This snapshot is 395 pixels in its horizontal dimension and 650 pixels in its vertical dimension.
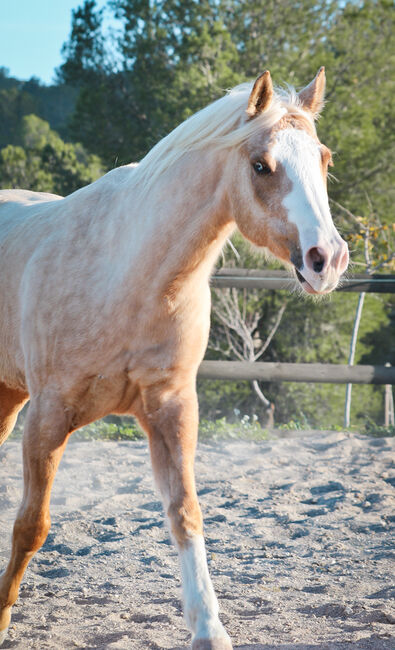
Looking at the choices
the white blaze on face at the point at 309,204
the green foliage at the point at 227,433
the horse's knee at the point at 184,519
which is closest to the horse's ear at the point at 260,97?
the white blaze on face at the point at 309,204

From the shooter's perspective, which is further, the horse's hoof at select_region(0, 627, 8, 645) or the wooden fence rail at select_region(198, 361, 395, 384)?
the wooden fence rail at select_region(198, 361, 395, 384)

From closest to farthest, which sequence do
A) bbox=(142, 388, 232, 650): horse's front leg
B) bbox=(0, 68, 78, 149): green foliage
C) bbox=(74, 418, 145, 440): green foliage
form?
bbox=(142, 388, 232, 650): horse's front leg, bbox=(74, 418, 145, 440): green foliage, bbox=(0, 68, 78, 149): green foliage

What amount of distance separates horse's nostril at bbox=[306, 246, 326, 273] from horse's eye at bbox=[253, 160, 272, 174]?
32 cm

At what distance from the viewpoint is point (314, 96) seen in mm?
2486

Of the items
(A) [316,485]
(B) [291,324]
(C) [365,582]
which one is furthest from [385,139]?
(C) [365,582]

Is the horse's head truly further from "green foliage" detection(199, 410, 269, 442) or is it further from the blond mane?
"green foliage" detection(199, 410, 269, 442)

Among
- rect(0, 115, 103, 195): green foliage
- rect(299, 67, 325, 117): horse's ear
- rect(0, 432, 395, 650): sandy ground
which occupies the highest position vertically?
rect(0, 115, 103, 195): green foliage

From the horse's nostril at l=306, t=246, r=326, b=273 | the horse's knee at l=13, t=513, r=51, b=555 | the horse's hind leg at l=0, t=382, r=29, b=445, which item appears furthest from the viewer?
the horse's hind leg at l=0, t=382, r=29, b=445

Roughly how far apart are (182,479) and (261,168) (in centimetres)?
110

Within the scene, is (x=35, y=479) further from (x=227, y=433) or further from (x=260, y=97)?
(x=227, y=433)

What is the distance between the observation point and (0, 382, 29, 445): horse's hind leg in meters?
3.41

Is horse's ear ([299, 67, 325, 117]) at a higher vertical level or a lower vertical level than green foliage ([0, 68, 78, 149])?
lower

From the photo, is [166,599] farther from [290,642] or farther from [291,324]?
[291,324]

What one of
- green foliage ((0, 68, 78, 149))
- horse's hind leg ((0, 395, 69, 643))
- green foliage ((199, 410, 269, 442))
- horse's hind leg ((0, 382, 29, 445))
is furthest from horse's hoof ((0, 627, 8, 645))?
green foliage ((0, 68, 78, 149))
